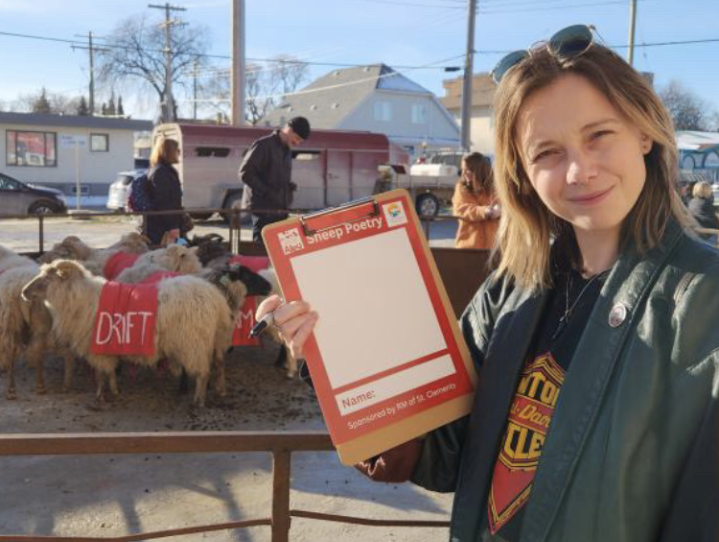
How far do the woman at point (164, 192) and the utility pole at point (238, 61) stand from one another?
13.4m

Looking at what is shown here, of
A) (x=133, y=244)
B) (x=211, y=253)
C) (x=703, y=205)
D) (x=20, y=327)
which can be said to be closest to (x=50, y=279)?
(x=20, y=327)

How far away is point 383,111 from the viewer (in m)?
53.8

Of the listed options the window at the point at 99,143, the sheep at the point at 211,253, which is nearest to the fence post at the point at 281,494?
the sheep at the point at 211,253

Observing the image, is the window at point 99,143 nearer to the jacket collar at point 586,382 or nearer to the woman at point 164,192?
the woman at point 164,192

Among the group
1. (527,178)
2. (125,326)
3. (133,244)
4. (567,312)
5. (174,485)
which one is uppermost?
(527,178)

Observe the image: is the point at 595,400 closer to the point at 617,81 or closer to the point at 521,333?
the point at 521,333

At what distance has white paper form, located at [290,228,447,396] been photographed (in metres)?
1.35

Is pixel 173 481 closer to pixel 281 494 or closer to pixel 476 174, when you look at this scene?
pixel 281 494

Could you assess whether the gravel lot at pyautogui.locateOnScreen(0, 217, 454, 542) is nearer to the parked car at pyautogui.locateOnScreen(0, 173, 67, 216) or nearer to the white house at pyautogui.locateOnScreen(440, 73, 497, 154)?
the parked car at pyautogui.locateOnScreen(0, 173, 67, 216)

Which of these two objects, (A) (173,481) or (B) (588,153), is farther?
(A) (173,481)

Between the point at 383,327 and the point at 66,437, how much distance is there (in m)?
0.93

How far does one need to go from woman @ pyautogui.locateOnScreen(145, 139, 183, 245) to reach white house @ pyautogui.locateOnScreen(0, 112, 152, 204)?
78.5 feet

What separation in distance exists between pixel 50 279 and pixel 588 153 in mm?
5388

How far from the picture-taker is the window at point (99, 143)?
110 ft
